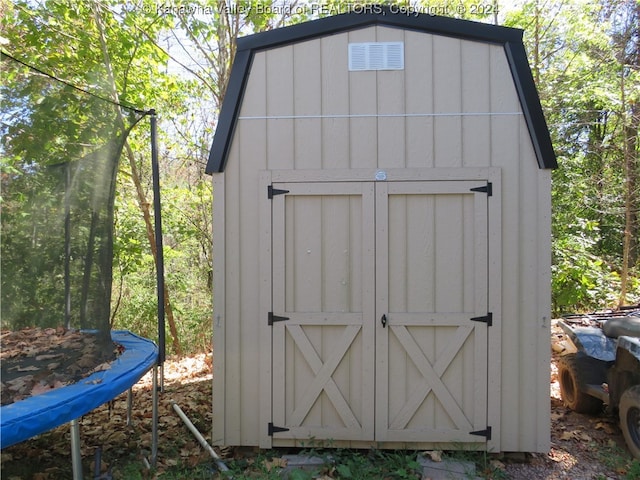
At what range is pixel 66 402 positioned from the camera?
266cm

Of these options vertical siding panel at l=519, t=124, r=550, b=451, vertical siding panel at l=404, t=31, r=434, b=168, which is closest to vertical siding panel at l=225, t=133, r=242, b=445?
vertical siding panel at l=404, t=31, r=434, b=168

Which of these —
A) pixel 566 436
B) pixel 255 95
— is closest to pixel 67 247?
pixel 255 95

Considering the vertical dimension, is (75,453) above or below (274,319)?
below

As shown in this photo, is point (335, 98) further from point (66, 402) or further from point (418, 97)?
point (66, 402)

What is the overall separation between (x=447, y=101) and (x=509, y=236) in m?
1.21

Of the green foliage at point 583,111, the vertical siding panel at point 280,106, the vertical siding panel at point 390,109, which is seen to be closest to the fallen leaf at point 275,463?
the vertical siding panel at point 280,106

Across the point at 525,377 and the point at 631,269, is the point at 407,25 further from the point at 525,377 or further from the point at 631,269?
the point at 631,269

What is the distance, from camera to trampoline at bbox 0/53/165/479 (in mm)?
2734

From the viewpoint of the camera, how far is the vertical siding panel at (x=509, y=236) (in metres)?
3.74

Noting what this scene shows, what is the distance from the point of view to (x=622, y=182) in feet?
31.1

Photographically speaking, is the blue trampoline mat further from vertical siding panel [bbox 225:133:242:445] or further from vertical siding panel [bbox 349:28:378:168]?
vertical siding panel [bbox 349:28:378:168]

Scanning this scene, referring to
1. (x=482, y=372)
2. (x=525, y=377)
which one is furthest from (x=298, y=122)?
(x=525, y=377)

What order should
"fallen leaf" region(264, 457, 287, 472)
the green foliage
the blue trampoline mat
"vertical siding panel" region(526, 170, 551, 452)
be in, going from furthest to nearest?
the green foliage < "vertical siding panel" region(526, 170, 551, 452) < "fallen leaf" region(264, 457, 287, 472) < the blue trampoline mat

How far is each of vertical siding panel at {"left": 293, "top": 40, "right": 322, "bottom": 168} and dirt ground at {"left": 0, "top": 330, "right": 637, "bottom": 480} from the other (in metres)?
2.63
